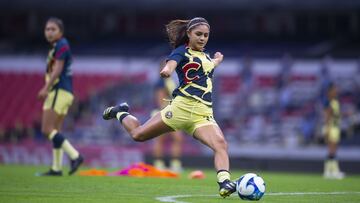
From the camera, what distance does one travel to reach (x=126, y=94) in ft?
92.6

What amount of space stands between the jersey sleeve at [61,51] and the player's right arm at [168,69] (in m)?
5.03

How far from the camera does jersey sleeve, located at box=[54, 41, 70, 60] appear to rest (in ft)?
50.5

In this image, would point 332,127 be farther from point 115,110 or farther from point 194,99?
point 194,99

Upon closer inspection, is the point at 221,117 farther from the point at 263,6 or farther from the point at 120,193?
the point at 120,193

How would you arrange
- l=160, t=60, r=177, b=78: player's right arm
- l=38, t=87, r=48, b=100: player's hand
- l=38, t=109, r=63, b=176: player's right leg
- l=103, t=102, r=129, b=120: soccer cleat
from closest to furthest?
l=160, t=60, r=177, b=78: player's right arm
l=103, t=102, r=129, b=120: soccer cleat
l=38, t=87, r=48, b=100: player's hand
l=38, t=109, r=63, b=176: player's right leg

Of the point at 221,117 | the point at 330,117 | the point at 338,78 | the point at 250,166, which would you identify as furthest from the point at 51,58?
the point at 338,78

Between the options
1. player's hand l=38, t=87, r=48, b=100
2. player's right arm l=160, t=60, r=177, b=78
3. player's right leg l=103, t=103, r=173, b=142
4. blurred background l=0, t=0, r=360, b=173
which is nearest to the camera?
player's right arm l=160, t=60, r=177, b=78

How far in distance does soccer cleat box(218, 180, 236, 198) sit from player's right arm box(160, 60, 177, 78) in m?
1.49

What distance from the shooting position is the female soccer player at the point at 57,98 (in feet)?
50.3

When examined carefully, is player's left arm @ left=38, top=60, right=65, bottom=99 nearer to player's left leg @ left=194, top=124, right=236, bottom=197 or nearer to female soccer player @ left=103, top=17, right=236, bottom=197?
female soccer player @ left=103, top=17, right=236, bottom=197

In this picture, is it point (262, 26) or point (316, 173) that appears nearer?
point (316, 173)

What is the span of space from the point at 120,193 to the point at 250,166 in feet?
45.2

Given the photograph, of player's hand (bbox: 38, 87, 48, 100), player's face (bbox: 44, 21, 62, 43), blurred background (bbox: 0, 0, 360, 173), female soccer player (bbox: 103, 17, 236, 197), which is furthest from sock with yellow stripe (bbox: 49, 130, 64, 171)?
blurred background (bbox: 0, 0, 360, 173)

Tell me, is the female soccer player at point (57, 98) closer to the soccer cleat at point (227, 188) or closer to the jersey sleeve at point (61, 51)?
the jersey sleeve at point (61, 51)
